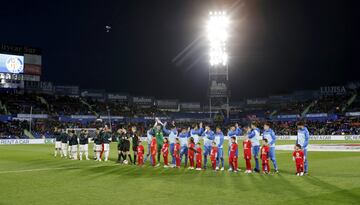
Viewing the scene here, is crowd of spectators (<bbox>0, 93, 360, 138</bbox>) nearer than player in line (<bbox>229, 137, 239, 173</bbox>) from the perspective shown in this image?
No

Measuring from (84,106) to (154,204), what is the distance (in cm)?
6949

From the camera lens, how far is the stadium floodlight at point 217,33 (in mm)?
56281

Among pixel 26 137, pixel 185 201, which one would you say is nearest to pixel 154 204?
pixel 185 201

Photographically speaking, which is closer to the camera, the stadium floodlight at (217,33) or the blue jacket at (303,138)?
the blue jacket at (303,138)

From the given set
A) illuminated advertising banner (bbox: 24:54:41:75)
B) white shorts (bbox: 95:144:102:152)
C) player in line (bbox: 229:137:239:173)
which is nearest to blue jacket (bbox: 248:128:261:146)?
player in line (bbox: 229:137:239:173)

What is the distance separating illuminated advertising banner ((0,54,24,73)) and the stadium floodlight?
100 feet

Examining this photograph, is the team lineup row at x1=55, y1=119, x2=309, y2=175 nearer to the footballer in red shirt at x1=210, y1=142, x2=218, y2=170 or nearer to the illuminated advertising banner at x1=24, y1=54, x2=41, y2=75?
the footballer in red shirt at x1=210, y1=142, x2=218, y2=170

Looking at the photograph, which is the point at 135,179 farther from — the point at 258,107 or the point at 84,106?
the point at 258,107

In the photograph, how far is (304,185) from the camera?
41.7 ft

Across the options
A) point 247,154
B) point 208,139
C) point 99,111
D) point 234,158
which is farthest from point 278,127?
point 247,154

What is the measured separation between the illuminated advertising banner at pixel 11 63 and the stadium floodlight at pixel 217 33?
3050 centimetres

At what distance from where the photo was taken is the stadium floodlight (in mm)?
56281

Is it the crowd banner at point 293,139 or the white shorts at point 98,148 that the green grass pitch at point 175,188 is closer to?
the white shorts at point 98,148

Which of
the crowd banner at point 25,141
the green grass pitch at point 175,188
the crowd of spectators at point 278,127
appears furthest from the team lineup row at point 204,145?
the crowd of spectators at point 278,127
